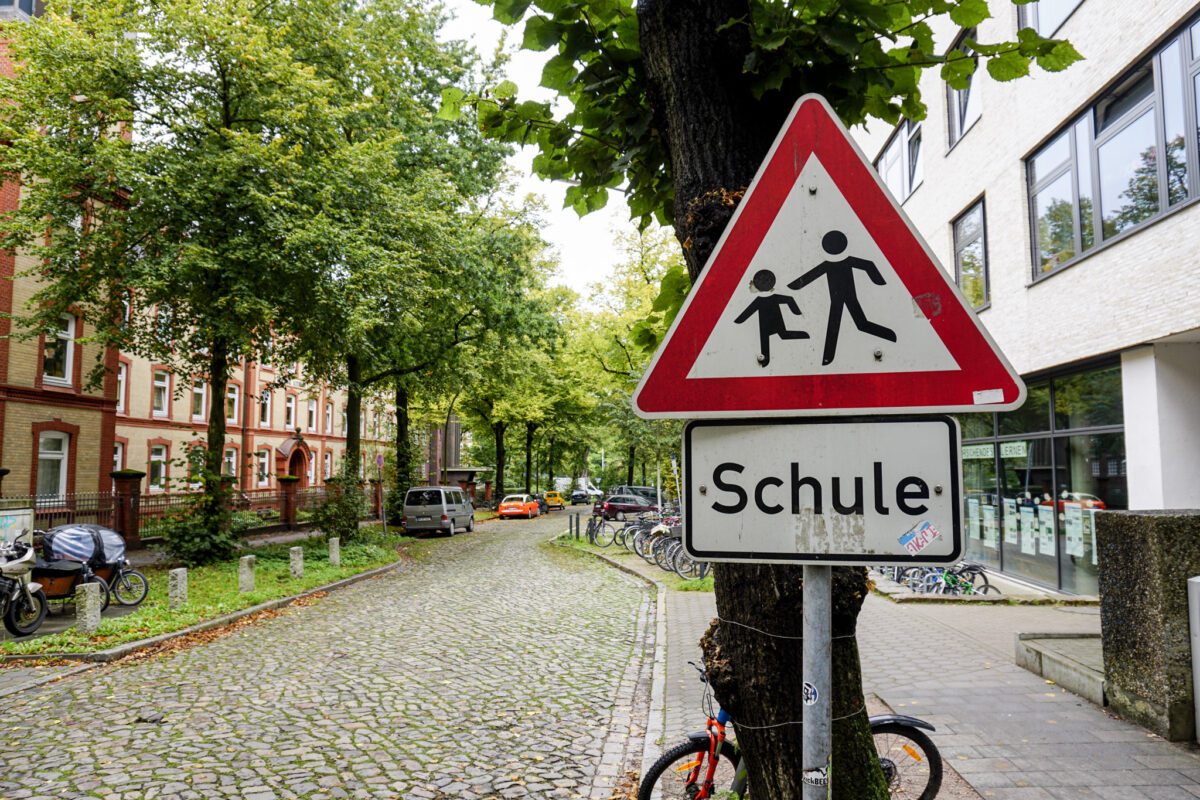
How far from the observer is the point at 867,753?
2738 mm

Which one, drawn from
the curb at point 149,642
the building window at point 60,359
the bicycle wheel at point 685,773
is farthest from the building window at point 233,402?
the bicycle wheel at point 685,773

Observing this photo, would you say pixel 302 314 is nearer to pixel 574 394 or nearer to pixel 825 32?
pixel 825 32

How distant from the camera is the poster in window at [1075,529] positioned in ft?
36.9

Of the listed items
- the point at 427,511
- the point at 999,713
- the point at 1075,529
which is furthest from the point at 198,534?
the point at 1075,529

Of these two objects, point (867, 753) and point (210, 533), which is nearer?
point (867, 753)

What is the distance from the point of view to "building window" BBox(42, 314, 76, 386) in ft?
74.1

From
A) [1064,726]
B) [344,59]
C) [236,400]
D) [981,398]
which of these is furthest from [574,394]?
[981,398]

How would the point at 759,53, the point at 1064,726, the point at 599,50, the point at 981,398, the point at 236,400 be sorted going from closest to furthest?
the point at 981,398
the point at 759,53
the point at 599,50
the point at 1064,726
the point at 236,400

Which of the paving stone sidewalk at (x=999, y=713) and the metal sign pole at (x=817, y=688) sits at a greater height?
the metal sign pole at (x=817, y=688)

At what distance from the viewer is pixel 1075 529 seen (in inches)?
450

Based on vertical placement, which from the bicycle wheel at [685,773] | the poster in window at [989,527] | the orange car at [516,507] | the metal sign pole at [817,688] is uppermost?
the metal sign pole at [817,688]

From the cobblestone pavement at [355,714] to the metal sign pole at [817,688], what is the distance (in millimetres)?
3602

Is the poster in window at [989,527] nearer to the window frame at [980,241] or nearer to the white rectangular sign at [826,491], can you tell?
the window frame at [980,241]

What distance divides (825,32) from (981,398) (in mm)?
1580
